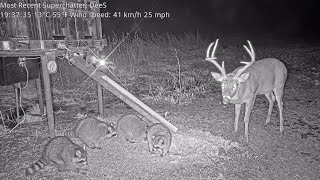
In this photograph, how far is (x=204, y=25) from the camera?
36.1 meters

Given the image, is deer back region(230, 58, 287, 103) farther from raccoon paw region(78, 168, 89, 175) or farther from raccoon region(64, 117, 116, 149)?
raccoon paw region(78, 168, 89, 175)

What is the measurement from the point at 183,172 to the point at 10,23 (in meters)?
4.58

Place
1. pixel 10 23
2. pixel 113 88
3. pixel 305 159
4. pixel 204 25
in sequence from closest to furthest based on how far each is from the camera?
pixel 305 159
pixel 10 23
pixel 113 88
pixel 204 25

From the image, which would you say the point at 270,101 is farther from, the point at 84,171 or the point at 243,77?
the point at 84,171

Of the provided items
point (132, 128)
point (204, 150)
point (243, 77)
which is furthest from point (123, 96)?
point (243, 77)

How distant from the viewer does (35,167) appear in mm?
4812

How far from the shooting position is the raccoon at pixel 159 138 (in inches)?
206

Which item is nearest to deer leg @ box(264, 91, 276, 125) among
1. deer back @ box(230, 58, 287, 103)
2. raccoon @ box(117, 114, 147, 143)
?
deer back @ box(230, 58, 287, 103)

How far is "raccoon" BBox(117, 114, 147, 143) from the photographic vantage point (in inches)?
239

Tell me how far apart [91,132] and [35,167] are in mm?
1302

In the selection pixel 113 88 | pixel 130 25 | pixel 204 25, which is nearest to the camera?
pixel 113 88

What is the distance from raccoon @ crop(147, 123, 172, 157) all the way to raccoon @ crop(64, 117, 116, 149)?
1.02 m

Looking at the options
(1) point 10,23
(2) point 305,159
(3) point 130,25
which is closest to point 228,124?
(2) point 305,159

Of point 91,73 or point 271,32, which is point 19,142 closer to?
point 91,73
